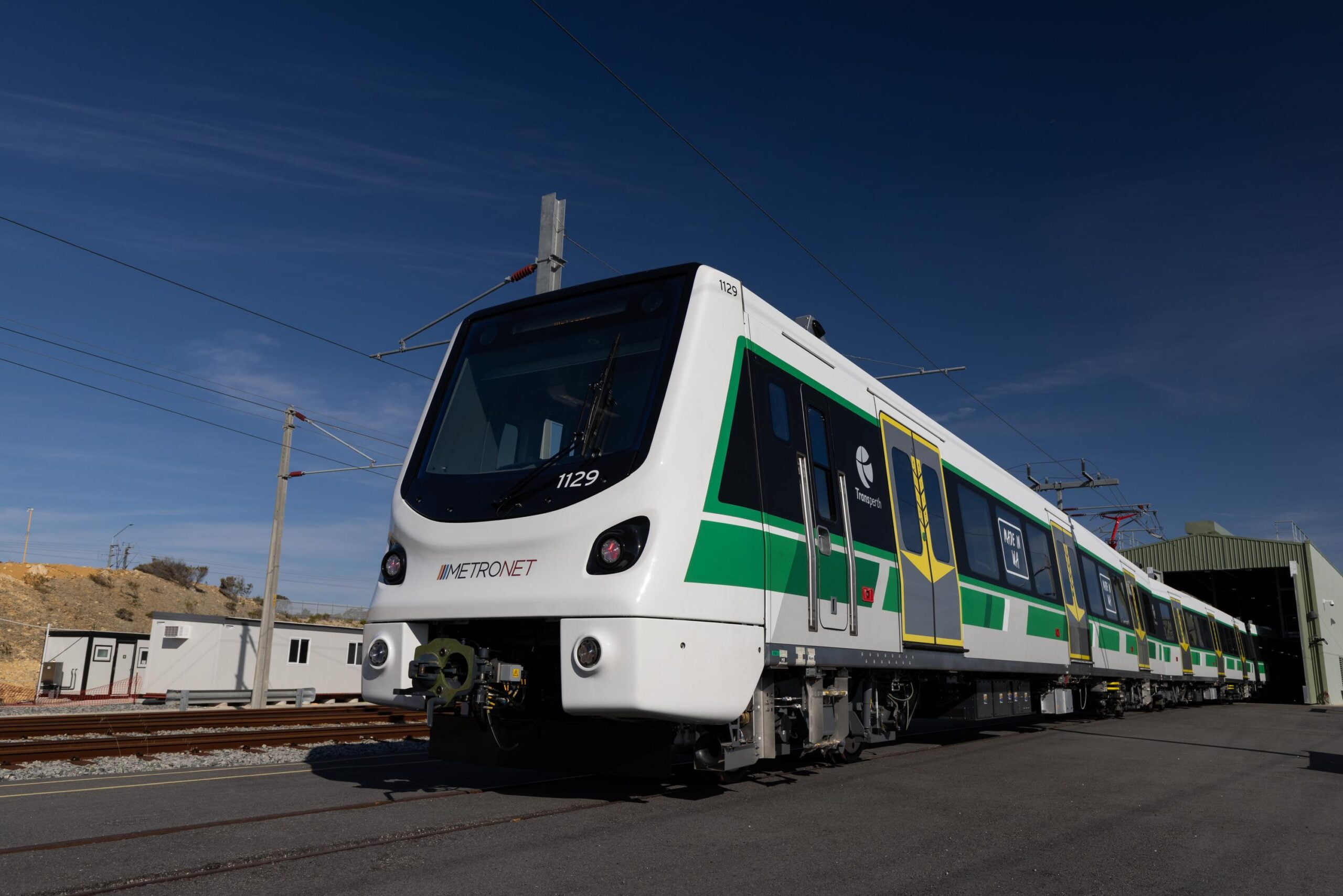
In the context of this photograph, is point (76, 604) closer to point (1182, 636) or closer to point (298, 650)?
point (298, 650)

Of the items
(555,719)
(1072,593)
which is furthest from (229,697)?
(555,719)

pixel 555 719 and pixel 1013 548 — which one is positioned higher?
pixel 1013 548

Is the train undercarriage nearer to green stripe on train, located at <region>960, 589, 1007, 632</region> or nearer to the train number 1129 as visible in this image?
the train number 1129

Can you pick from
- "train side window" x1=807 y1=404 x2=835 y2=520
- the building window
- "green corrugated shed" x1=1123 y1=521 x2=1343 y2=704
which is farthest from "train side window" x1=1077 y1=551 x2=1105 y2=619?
"green corrugated shed" x1=1123 y1=521 x2=1343 y2=704

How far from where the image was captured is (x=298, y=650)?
30328 millimetres

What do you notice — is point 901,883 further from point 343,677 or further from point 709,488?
point 343,677

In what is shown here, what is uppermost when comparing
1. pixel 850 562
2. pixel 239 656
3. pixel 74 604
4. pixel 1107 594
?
pixel 74 604

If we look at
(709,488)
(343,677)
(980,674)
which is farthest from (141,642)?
(709,488)

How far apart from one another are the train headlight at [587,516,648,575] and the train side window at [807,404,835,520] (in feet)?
6.24

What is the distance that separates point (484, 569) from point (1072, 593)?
437 inches

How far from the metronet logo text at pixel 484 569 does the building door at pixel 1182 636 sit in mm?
22150

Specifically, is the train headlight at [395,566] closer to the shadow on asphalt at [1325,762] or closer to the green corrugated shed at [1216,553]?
the shadow on asphalt at [1325,762]

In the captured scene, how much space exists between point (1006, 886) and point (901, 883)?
0.49m

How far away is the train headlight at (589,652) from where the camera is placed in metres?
5.06
